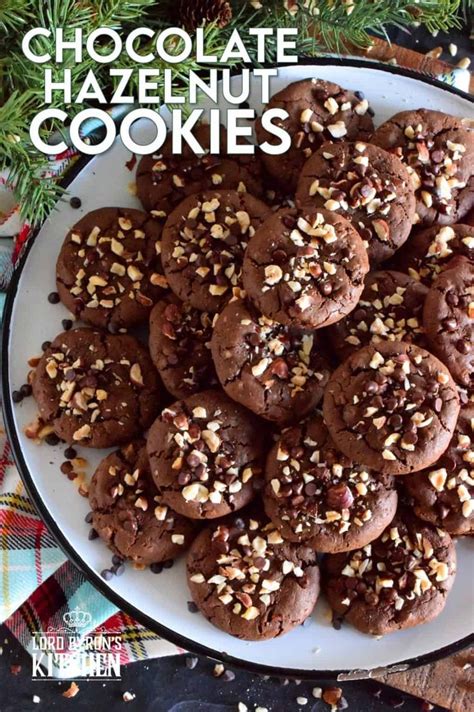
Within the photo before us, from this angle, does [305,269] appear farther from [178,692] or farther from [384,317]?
[178,692]

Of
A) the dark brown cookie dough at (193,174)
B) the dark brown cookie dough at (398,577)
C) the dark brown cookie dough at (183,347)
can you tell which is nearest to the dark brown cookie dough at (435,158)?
the dark brown cookie dough at (193,174)

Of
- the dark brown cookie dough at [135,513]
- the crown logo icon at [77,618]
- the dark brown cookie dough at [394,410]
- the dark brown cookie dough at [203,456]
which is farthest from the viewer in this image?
the crown logo icon at [77,618]

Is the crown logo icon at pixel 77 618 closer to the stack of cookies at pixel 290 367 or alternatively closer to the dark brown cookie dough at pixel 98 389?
the stack of cookies at pixel 290 367

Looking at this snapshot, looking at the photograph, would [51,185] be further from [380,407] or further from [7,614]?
[7,614]

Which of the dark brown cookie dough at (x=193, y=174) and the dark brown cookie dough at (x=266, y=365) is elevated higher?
the dark brown cookie dough at (x=193, y=174)

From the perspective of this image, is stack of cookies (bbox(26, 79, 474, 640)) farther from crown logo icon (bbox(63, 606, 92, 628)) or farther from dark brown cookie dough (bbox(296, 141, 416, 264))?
crown logo icon (bbox(63, 606, 92, 628))

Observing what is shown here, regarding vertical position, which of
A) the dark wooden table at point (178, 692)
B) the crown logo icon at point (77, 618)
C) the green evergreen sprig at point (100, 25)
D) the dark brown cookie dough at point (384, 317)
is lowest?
the dark wooden table at point (178, 692)

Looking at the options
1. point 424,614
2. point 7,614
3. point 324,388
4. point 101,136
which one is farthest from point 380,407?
point 7,614
